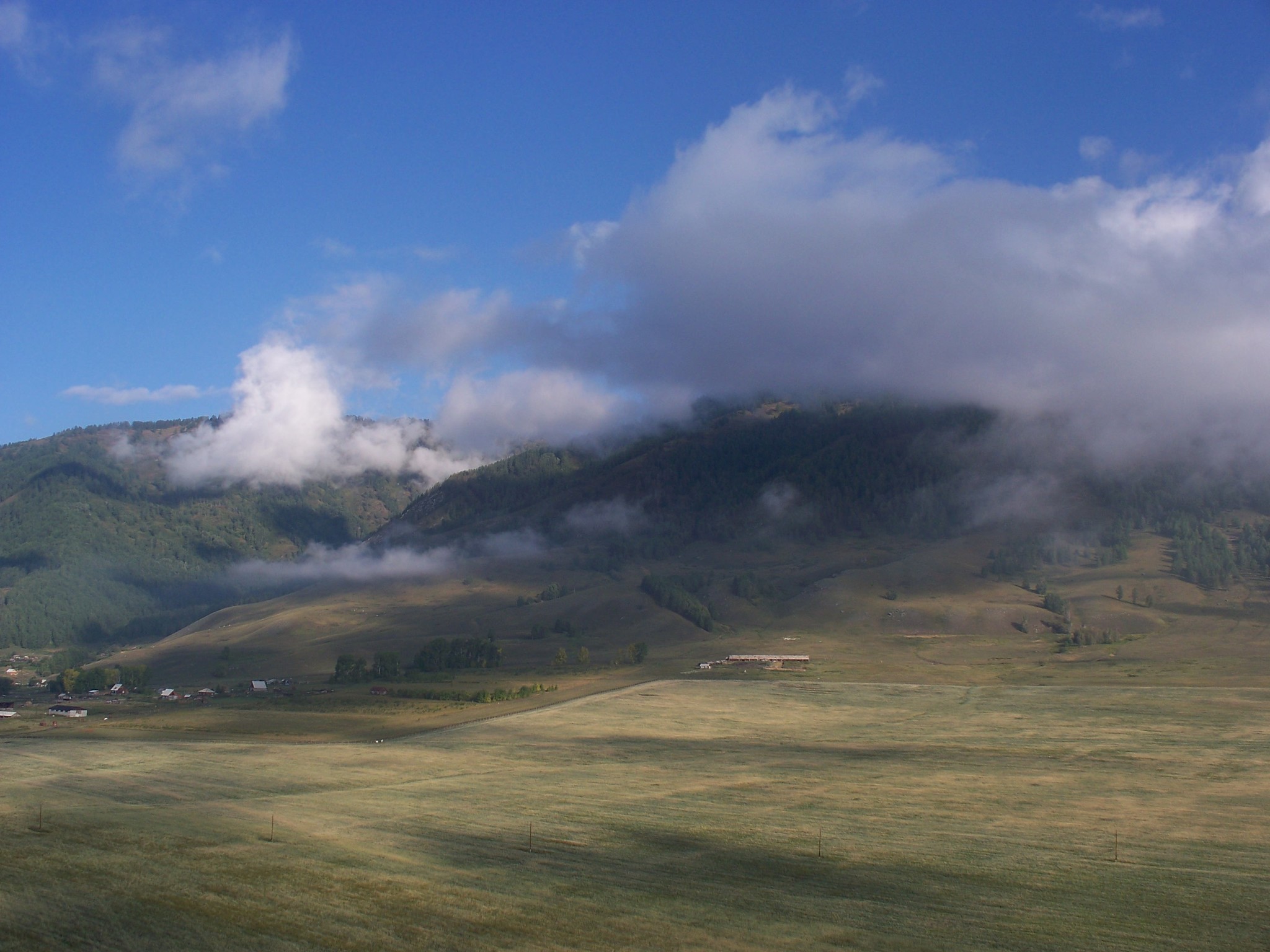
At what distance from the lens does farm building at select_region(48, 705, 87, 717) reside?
14075 cm

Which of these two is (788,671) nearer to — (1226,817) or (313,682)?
(313,682)

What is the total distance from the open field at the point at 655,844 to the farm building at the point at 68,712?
53.2m

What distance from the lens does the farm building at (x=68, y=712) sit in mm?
140750

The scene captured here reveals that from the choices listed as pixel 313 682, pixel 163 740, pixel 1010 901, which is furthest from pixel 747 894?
pixel 313 682

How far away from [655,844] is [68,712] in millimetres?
129499

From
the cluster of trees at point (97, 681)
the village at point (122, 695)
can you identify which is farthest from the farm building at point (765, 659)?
the cluster of trees at point (97, 681)

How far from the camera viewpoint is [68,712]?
471ft

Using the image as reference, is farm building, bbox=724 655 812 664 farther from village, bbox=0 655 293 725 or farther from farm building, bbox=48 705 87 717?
farm building, bbox=48 705 87 717

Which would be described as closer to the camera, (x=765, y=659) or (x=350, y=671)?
(x=765, y=659)

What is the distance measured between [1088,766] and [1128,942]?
154 ft

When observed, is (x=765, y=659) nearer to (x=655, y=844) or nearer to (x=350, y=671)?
(x=350, y=671)

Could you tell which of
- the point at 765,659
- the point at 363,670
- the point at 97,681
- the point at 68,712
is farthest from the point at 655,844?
the point at 97,681

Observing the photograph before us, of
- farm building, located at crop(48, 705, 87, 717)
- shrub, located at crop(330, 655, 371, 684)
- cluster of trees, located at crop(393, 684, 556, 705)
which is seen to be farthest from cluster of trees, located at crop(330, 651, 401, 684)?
farm building, located at crop(48, 705, 87, 717)

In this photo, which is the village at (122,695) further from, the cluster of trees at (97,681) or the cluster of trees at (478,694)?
the cluster of trees at (478,694)
